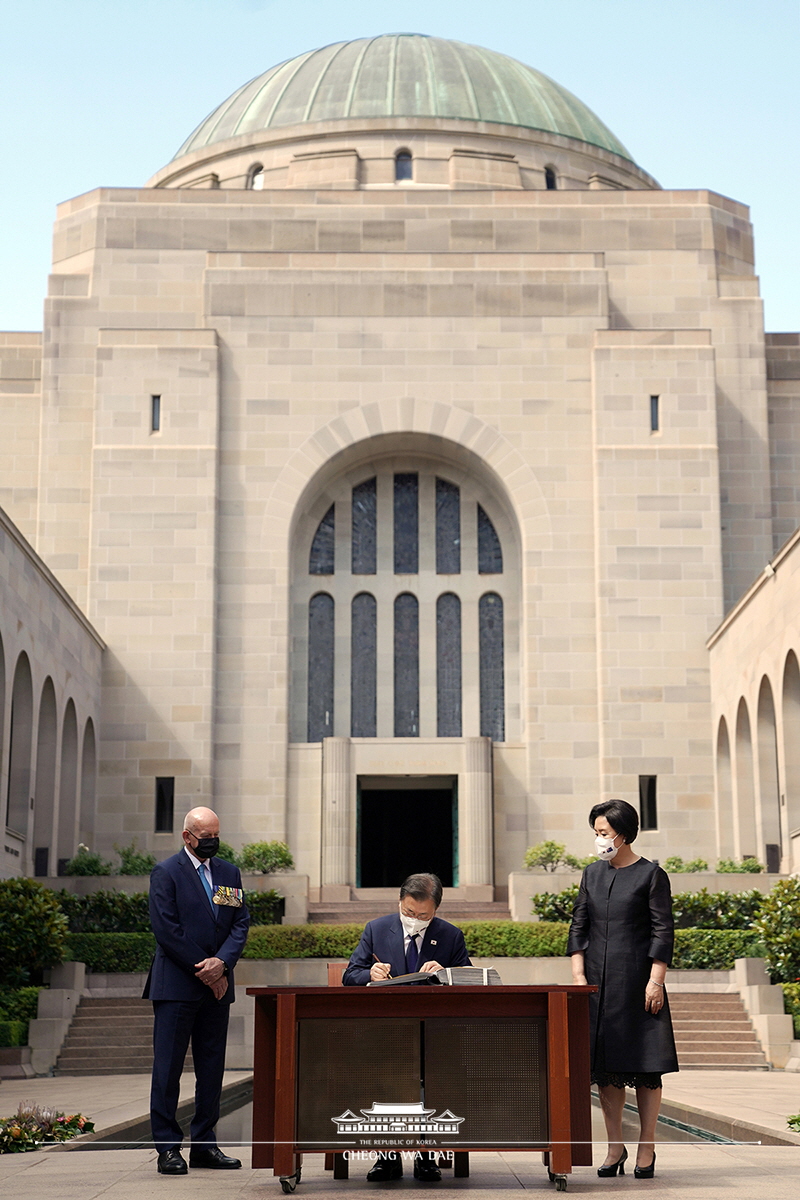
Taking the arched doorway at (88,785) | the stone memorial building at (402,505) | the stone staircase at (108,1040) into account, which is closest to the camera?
the stone staircase at (108,1040)

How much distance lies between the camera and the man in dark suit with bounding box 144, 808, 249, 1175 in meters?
8.12

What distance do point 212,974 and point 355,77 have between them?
116ft

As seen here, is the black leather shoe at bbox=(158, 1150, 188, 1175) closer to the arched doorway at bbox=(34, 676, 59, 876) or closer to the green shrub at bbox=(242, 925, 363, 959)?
the green shrub at bbox=(242, 925, 363, 959)

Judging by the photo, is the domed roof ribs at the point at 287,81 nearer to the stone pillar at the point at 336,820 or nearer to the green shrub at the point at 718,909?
the stone pillar at the point at 336,820

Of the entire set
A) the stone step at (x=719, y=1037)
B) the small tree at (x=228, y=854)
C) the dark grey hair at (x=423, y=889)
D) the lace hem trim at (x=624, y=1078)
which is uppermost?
the small tree at (x=228, y=854)

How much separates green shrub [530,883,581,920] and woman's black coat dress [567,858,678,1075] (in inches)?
576

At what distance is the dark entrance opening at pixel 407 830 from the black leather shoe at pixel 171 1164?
2307cm

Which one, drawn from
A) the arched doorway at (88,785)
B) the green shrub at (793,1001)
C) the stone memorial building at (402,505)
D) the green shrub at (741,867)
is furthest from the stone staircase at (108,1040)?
the green shrub at (741,867)

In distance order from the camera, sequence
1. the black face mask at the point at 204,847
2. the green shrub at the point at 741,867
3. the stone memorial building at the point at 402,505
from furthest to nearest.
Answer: the stone memorial building at the point at 402,505 → the green shrub at the point at 741,867 → the black face mask at the point at 204,847

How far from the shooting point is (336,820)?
1080 inches

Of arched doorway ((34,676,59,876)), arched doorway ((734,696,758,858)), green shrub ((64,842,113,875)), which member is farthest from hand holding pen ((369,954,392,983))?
arched doorway ((734,696,758,858))

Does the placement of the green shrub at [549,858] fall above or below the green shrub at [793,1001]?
above

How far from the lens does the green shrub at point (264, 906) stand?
76.5 ft

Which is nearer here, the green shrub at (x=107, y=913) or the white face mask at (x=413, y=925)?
the white face mask at (x=413, y=925)
